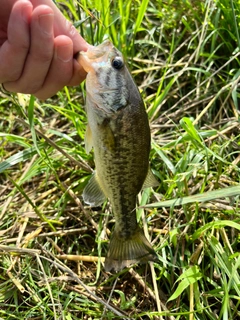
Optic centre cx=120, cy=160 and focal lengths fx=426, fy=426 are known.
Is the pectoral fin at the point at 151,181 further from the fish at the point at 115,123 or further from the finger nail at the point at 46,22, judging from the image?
the finger nail at the point at 46,22

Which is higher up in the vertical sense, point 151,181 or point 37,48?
point 37,48

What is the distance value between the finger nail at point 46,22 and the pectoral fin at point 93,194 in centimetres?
72

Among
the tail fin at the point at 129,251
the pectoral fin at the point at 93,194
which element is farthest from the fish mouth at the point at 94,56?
the tail fin at the point at 129,251

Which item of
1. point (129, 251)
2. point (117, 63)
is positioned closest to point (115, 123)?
point (117, 63)

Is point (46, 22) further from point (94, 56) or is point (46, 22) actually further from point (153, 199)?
point (153, 199)

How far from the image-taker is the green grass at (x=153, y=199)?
2.17 m

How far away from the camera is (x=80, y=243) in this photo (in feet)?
8.25

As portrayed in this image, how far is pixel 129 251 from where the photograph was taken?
210 centimetres

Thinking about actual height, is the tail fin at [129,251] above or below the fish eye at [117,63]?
below

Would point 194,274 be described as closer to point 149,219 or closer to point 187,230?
point 187,230

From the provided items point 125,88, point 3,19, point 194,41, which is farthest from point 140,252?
point 194,41

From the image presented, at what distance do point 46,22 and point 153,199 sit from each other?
4.07 feet

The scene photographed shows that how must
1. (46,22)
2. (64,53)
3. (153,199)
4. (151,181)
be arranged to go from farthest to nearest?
(153,199)
(151,181)
(64,53)
(46,22)

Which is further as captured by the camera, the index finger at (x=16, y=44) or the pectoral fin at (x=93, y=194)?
the pectoral fin at (x=93, y=194)
